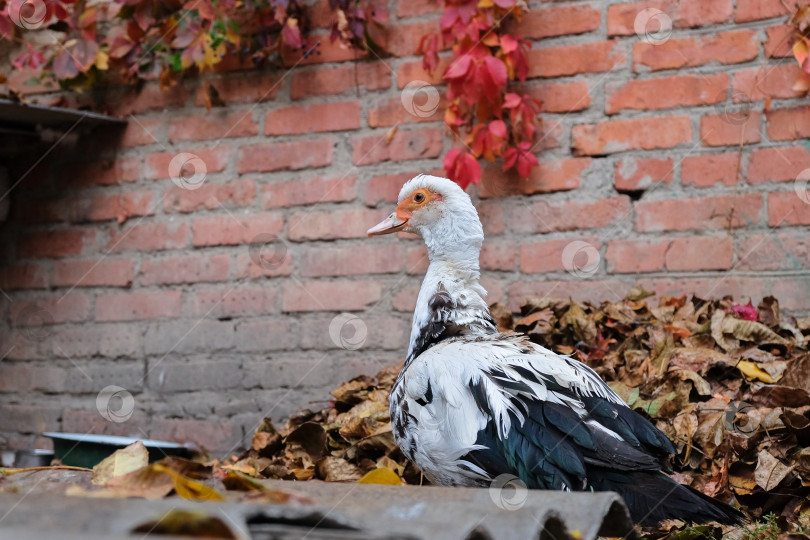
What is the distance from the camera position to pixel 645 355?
2.55 m

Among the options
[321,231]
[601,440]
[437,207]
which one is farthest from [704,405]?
[321,231]

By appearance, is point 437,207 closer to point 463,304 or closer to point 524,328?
point 463,304

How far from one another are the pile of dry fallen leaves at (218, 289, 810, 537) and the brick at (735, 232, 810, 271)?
0.17 m

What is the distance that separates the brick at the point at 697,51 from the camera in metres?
2.89

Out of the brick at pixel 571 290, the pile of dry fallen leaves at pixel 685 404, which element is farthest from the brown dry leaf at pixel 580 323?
the brick at pixel 571 290

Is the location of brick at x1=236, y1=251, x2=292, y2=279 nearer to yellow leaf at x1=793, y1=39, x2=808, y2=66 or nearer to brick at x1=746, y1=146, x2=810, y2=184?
brick at x1=746, y1=146, x2=810, y2=184

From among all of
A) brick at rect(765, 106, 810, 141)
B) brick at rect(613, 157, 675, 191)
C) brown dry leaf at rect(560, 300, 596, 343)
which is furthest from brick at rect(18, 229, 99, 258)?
brick at rect(765, 106, 810, 141)

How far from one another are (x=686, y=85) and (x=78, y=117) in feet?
8.13

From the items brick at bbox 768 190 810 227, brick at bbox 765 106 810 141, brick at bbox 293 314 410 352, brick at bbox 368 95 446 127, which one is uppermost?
brick at bbox 368 95 446 127

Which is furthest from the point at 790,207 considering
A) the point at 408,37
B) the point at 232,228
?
the point at 232,228

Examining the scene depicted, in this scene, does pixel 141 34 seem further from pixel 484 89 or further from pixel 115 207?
pixel 484 89

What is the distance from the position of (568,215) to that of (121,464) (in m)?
2.02

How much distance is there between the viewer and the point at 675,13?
2.96 meters

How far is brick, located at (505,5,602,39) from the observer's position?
3057 mm
